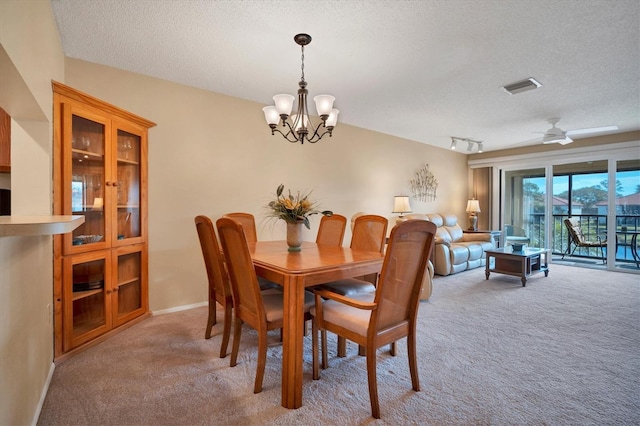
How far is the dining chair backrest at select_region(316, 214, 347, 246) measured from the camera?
3.21 m

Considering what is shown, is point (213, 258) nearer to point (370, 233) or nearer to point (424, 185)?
point (370, 233)

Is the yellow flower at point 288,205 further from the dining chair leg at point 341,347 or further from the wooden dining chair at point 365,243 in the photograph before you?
the dining chair leg at point 341,347

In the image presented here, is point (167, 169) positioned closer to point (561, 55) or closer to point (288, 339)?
point (288, 339)

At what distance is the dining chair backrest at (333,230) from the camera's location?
321cm

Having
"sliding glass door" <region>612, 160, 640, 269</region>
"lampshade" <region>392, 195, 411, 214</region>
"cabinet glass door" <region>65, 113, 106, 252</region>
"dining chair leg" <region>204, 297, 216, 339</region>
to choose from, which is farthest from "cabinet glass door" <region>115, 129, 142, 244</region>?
"sliding glass door" <region>612, 160, 640, 269</region>

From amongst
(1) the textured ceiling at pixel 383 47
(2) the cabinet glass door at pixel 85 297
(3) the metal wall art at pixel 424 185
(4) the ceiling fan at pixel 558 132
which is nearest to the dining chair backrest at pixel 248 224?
(2) the cabinet glass door at pixel 85 297

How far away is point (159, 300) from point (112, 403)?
5.12 ft

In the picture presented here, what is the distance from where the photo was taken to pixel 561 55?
269 centimetres

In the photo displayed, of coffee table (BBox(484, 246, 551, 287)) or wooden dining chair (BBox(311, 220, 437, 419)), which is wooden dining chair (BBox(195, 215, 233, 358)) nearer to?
wooden dining chair (BBox(311, 220, 437, 419))

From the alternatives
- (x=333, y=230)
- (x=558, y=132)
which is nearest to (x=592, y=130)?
(x=558, y=132)

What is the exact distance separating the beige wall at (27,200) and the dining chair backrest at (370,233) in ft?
7.62

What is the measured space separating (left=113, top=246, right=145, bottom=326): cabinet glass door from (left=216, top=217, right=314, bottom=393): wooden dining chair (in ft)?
4.31

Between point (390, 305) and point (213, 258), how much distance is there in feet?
4.70

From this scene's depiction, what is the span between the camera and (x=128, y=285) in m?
2.93
